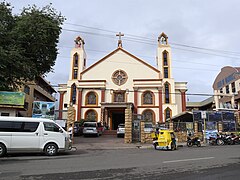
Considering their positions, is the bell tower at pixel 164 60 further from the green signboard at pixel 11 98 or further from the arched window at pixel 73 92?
the green signboard at pixel 11 98

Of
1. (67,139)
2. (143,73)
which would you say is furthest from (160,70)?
(67,139)

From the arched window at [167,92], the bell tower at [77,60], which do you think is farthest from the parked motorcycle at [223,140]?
the bell tower at [77,60]

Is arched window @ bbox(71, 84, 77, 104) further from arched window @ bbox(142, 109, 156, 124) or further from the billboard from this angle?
the billboard

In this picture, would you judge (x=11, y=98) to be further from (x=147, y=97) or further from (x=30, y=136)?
(x=147, y=97)

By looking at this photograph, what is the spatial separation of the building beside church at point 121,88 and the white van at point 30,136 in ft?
74.7

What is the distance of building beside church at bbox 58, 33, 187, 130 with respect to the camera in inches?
1448

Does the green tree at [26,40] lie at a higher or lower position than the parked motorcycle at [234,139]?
higher

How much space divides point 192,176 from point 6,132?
887 cm

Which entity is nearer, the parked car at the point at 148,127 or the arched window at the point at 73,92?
the parked car at the point at 148,127

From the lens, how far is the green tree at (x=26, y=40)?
15867 mm

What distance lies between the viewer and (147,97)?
3766 cm

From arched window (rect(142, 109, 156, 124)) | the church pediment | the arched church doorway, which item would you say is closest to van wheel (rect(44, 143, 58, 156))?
arched window (rect(142, 109, 156, 124))

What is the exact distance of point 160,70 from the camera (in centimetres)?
3853

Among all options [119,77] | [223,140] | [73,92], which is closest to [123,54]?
[119,77]
